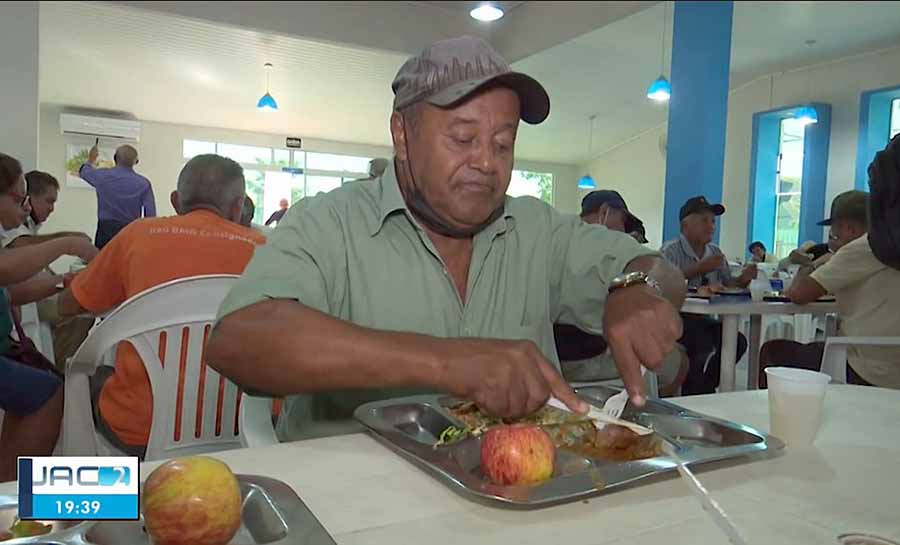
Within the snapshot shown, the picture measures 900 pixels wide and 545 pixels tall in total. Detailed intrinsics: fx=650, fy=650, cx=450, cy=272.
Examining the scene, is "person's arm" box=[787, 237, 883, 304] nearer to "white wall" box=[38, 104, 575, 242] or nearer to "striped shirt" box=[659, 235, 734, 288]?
"striped shirt" box=[659, 235, 734, 288]

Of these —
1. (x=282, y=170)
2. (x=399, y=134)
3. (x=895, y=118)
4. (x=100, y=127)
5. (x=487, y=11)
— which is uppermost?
(x=487, y=11)

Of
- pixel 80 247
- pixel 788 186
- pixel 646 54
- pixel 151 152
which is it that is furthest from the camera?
pixel 151 152

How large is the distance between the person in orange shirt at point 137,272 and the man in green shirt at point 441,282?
640mm

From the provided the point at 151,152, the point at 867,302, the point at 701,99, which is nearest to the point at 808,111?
the point at 701,99

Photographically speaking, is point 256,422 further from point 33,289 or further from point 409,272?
point 33,289

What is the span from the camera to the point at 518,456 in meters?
0.72

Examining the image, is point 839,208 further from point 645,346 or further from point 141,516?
point 141,516

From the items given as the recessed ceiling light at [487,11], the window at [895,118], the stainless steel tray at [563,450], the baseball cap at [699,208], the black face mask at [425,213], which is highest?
the recessed ceiling light at [487,11]

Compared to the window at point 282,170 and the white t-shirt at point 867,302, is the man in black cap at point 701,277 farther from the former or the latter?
the window at point 282,170

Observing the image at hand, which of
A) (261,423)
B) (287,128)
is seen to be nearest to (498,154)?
(261,423)

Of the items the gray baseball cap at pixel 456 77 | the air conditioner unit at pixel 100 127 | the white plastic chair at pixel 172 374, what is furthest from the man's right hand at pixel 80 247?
the air conditioner unit at pixel 100 127

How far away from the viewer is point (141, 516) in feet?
1.79

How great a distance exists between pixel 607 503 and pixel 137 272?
144 cm
